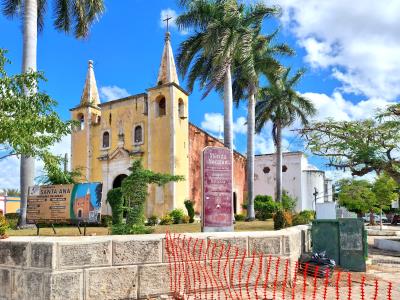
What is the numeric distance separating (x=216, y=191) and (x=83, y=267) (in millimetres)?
5553

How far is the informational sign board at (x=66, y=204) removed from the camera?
10.7 m

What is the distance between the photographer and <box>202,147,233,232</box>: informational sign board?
10.7m

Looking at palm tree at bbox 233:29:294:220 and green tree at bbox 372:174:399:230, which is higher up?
palm tree at bbox 233:29:294:220

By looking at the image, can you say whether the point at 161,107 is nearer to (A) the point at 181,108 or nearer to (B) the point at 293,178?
(A) the point at 181,108

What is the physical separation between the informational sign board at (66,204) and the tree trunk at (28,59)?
528 centimetres

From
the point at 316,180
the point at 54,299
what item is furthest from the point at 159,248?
the point at 316,180

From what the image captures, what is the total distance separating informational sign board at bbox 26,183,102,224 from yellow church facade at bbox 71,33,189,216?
48.5ft

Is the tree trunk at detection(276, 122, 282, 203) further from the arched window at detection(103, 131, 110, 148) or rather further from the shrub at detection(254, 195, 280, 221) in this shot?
the arched window at detection(103, 131, 110, 148)

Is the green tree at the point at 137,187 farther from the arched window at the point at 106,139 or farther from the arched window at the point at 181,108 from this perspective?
the arched window at the point at 106,139

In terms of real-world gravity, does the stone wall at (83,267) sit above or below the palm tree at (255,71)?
below

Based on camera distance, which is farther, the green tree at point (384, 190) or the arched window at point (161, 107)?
the green tree at point (384, 190)

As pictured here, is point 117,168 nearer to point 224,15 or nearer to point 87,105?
point 87,105

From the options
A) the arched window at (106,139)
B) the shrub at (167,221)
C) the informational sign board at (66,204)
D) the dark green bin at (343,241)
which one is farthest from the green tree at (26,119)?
the arched window at (106,139)

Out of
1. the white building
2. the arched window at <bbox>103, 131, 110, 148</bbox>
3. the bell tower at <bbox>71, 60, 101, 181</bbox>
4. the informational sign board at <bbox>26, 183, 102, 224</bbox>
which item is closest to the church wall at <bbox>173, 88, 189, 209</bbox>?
the arched window at <bbox>103, 131, 110, 148</bbox>
